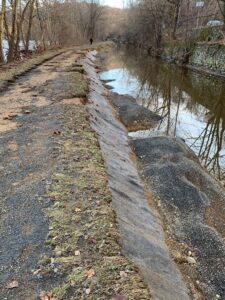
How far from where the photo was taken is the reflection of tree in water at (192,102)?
1139 cm

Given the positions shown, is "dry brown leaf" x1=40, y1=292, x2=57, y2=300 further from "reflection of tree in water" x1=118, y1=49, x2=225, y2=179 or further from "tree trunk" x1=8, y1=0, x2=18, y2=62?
"tree trunk" x1=8, y1=0, x2=18, y2=62

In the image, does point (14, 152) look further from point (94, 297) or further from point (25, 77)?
point (25, 77)

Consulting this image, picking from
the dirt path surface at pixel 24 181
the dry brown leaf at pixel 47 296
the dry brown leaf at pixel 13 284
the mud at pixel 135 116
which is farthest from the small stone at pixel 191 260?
the mud at pixel 135 116

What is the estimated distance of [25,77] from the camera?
1786 cm

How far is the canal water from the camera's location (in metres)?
11.8

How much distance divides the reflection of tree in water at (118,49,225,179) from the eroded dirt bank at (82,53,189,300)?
2792 mm

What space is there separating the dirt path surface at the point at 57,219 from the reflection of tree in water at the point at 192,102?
13.2 ft

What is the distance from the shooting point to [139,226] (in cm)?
602

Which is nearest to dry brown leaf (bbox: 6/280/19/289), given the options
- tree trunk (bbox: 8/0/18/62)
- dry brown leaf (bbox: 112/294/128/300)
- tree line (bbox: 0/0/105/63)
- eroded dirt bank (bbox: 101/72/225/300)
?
dry brown leaf (bbox: 112/294/128/300)

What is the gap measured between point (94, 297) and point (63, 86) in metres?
12.0

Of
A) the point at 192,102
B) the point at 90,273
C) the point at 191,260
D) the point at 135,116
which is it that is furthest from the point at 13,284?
the point at 192,102

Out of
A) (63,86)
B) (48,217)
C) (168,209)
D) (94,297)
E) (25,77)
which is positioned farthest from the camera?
(25,77)

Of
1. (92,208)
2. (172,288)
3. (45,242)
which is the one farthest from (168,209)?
(45,242)

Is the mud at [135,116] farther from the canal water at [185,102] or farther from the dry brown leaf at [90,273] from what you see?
the dry brown leaf at [90,273]
